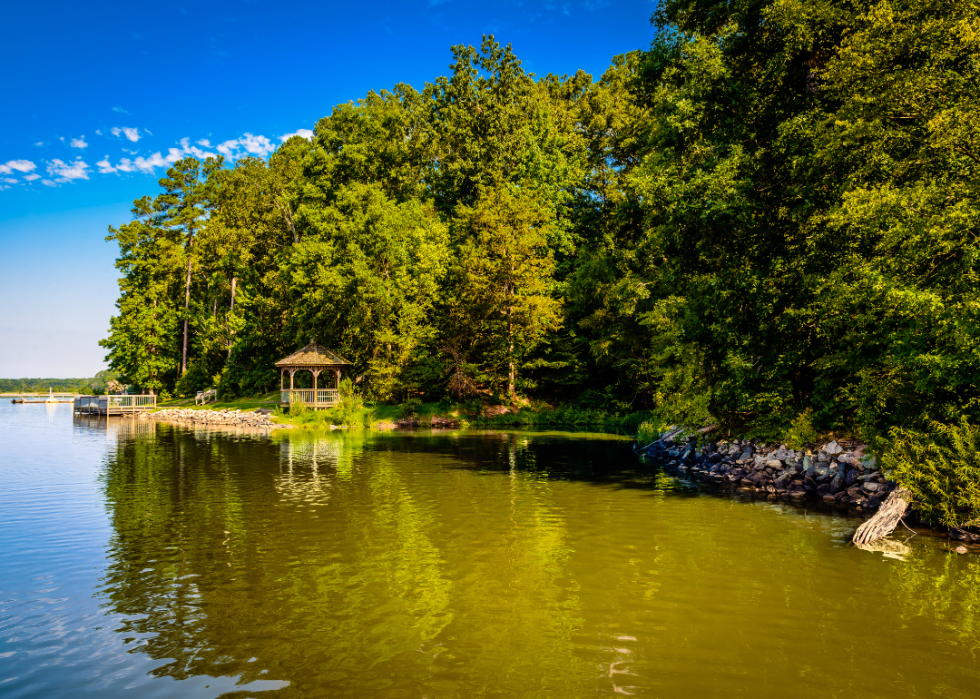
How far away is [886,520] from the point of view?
10766mm

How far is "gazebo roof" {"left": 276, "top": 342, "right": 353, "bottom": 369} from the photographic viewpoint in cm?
4319

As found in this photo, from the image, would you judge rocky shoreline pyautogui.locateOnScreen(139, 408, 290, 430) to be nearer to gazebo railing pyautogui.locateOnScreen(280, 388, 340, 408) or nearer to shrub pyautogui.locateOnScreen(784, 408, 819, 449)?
gazebo railing pyautogui.locateOnScreen(280, 388, 340, 408)

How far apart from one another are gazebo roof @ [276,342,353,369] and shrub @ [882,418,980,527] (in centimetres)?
3814

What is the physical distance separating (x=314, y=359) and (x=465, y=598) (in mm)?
38178

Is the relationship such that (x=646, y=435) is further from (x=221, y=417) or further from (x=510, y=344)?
(x=221, y=417)

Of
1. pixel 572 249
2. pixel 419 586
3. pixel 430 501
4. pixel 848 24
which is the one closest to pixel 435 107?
pixel 572 249

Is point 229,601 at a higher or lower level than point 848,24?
lower


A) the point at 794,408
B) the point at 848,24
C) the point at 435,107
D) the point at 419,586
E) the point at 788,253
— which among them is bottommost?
the point at 419,586

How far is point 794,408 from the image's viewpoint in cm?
1688

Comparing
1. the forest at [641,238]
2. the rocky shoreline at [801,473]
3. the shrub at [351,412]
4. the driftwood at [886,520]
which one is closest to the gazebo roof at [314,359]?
the forest at [641,238]

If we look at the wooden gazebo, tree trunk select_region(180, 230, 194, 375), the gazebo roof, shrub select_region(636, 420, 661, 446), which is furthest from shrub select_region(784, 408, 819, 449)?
tree trunk select_region(180, 230, 194, 375)

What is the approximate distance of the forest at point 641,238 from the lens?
11.9m

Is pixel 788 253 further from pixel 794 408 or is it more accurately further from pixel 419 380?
pixel 419 380

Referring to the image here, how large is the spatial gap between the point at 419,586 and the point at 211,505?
26.3ft
